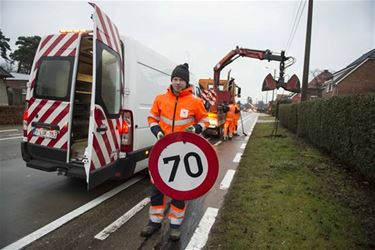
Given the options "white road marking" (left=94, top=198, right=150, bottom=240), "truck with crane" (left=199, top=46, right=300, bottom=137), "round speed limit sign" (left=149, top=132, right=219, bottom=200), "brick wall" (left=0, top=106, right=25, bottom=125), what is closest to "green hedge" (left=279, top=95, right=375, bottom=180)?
"truck with crane" (left=199, top=46, right=300, bottom=137)

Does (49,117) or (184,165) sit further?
(49,117)

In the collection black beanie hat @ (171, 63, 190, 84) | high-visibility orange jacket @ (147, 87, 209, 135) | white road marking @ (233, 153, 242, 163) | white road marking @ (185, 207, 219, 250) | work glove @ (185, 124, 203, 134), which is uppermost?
black beanie hat @ (171, 63, 190, 84)

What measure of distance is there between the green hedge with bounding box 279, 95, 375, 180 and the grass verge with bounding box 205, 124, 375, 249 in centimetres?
50

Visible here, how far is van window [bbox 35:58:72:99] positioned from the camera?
4320mm

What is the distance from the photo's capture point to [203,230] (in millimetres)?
3314

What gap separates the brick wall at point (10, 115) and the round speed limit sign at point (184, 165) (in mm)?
14838

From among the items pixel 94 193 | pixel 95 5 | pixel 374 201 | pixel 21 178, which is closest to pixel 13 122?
pixel 21 178

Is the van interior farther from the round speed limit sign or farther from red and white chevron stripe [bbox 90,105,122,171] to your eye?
the round speed limit sign

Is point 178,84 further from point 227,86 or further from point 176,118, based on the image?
point 227,86

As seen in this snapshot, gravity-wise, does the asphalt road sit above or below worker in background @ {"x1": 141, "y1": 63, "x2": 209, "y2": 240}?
below

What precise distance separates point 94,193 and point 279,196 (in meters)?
3.17

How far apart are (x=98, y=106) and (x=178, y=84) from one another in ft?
3.99

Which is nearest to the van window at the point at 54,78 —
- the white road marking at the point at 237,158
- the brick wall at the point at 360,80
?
the white road marking at the point at 237,158

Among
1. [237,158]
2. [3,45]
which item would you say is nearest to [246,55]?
[237,158]
